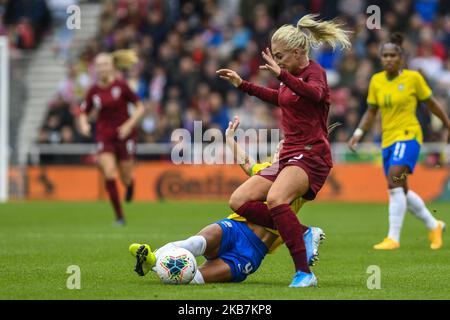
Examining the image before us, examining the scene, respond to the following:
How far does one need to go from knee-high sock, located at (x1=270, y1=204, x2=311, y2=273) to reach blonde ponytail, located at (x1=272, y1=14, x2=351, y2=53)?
52.1 inches

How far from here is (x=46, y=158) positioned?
24531 mm

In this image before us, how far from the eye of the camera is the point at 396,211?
12539 millimetres

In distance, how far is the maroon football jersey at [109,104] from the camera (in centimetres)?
1659

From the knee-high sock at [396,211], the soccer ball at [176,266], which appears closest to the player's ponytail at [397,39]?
the knee-high sock at [396,211]

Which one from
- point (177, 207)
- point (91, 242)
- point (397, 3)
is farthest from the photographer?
point (397, 3)

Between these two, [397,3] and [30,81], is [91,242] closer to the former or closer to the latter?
[397,3]

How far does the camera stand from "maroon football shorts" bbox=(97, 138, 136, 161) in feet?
54.2

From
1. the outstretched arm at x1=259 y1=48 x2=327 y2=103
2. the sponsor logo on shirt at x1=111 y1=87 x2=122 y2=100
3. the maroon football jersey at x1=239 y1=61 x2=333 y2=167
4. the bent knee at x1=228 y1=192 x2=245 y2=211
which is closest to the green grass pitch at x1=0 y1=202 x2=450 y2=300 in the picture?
the bent knee at x1=228 y1=192 x2=245 y2=211

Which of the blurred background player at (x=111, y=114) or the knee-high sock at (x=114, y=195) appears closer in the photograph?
the knee-high sock at (x=114, y=195)

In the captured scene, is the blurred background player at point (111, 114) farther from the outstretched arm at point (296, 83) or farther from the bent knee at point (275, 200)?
the outstretched arm at point (296, 83)

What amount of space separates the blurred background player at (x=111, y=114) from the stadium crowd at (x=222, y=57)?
6.74 meters

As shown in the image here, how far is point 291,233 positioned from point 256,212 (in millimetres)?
547
